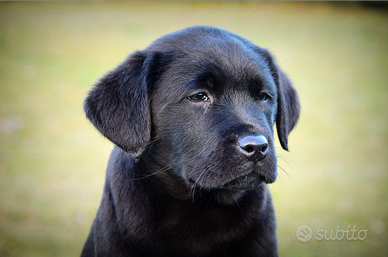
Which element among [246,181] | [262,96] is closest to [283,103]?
[262,96]

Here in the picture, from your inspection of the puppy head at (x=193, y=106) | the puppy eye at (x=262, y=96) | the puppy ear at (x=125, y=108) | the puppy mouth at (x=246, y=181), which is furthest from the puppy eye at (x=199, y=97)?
the puppy mouth at (x=246, y=181)

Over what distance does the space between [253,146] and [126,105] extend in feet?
3.32

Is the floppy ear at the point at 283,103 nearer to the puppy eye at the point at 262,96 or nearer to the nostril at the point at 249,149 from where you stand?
the puppy eye at the point at 262,96

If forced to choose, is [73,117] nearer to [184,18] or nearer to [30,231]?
[30,231]

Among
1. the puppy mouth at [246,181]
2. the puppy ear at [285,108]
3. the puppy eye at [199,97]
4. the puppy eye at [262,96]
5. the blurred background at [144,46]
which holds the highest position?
the puppy eye at [199,97]

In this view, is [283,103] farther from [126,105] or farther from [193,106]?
[126,105]

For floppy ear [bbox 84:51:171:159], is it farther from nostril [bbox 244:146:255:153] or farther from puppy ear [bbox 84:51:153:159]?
nostril [bbox 244:146:255:153]

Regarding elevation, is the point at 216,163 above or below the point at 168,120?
below

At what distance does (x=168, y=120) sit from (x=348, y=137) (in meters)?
8.23

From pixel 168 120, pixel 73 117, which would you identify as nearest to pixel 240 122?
pixel 168 120

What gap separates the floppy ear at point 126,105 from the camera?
2.87 m

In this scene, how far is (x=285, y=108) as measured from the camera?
341 centimetres

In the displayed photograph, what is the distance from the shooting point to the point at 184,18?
18.7 m

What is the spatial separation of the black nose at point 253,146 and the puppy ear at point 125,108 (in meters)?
0.73
